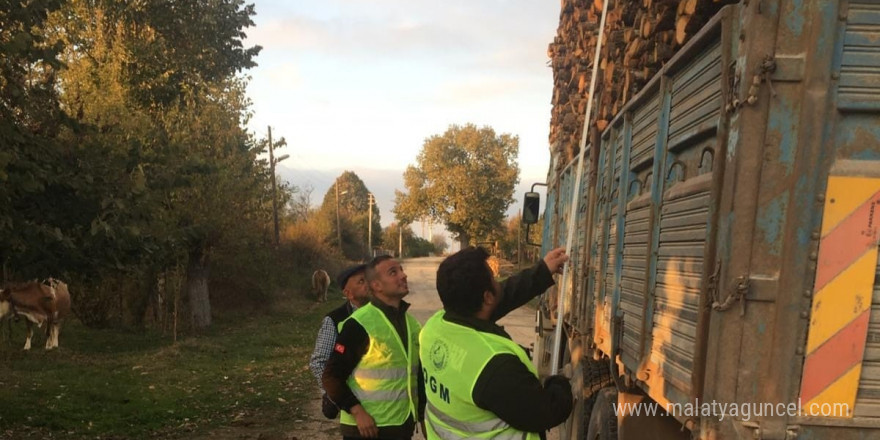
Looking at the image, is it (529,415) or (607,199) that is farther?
(607,199)

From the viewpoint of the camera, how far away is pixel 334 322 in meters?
3.71

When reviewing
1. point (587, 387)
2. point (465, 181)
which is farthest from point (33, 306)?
point (465, 181)

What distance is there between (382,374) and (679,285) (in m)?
1.68

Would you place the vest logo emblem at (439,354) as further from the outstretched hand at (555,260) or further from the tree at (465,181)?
the tree at (465,181)

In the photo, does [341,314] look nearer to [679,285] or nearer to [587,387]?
[587,387]

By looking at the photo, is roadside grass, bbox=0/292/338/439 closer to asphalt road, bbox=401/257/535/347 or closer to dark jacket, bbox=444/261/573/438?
asphalt road, bbox=401/257/535/347

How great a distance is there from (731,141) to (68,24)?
14.3m

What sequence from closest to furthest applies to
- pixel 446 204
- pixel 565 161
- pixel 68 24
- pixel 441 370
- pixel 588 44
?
1. pixel 441 370
2. pixel 588 44
3. pixel 565 161
4. pixel 68 24
5. pixel 446 204

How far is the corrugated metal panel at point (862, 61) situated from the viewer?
67.5 inches

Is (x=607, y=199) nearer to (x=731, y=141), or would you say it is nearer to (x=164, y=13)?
(x=731, y=141)

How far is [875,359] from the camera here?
1.75 m

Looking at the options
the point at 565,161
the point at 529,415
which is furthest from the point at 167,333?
the point at 529,415

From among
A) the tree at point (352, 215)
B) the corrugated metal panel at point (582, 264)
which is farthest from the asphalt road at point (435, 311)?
the tree at point (352, 215)

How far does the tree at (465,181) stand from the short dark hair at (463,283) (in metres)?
44.2
